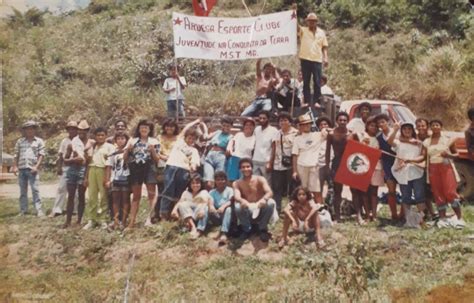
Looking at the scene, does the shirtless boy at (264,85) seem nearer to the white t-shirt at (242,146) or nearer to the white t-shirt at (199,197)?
the white t-shirt at (242,146)

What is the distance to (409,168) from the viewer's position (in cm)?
570

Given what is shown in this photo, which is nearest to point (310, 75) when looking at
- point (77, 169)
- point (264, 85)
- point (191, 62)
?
point (264, 85)

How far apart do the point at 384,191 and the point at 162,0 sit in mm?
2405

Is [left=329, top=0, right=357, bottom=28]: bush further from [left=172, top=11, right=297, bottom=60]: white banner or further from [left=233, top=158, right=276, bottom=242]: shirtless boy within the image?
[left=233, top=158, right=276, bottom=242]: shirtless boy

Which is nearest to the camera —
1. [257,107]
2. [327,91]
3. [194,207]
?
[194,207]

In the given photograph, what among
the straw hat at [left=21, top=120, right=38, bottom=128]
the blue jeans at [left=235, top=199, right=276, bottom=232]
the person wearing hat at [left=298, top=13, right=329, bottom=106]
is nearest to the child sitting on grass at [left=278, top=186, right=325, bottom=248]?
the blue jeans at [left=235, top=199, right=276, bottom=232]

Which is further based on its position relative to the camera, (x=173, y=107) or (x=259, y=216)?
(x=173, y=107)

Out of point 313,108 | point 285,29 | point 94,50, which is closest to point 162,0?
point 94,50

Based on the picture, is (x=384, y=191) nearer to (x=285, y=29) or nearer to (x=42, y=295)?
(x=285, y=29)

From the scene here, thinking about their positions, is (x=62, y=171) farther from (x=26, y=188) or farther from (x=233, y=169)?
(x=233, y=169)

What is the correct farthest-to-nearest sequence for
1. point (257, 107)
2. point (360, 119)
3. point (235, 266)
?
point (257, 107) → point (360, 119) → point (235, 266)

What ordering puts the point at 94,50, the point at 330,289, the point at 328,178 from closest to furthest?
the point at 330,289
the point at 328,178
the point at 94,50

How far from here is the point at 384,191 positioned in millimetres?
5809

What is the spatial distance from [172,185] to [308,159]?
104 cm
